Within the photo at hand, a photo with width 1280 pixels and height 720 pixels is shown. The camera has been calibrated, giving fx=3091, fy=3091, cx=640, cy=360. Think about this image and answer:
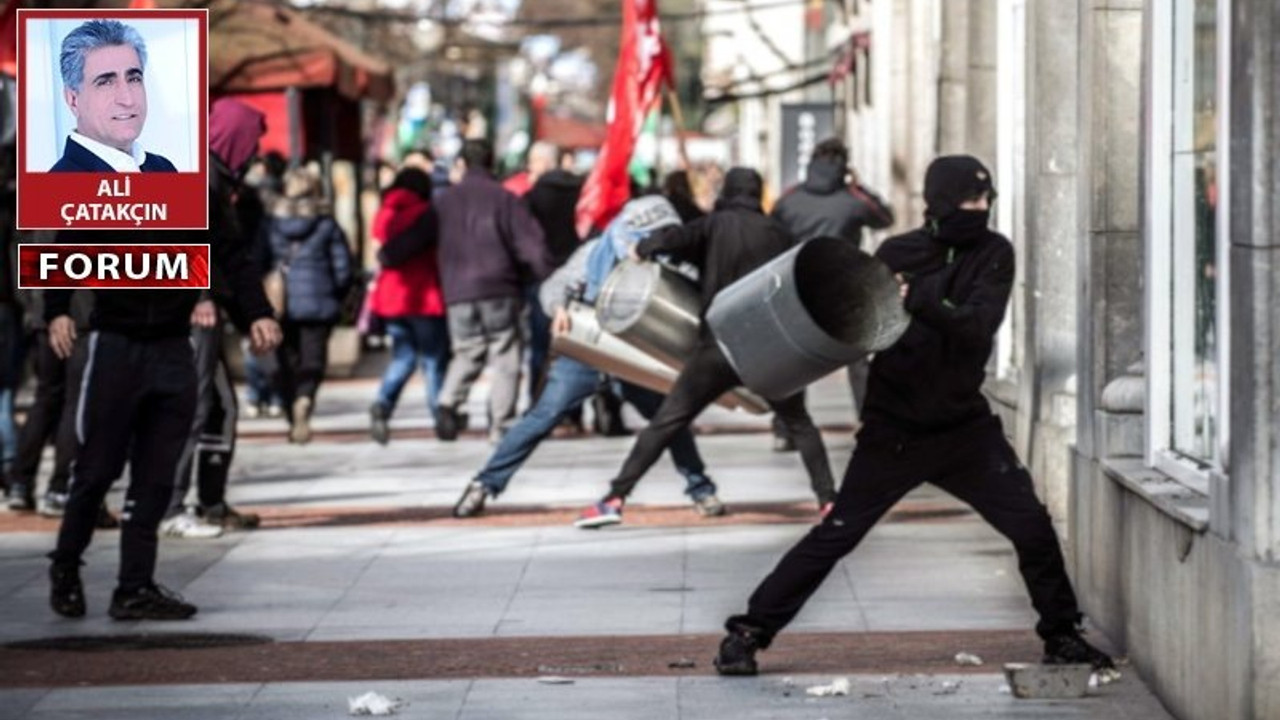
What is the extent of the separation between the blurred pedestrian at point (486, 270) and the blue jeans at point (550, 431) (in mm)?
4504

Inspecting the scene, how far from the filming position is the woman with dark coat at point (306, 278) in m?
20.6

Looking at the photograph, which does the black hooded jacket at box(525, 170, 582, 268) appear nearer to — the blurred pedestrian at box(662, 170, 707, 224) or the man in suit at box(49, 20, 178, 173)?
the blurred pedestrian at box(662, 170, 707, 224)

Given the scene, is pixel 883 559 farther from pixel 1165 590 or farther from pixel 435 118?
pixel 435 118

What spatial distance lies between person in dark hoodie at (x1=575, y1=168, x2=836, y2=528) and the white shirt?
232 inches

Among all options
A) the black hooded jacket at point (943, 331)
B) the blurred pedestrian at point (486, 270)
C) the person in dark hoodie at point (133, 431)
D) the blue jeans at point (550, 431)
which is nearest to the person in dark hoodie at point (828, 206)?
the blurred pedestrian at point (486, 270)

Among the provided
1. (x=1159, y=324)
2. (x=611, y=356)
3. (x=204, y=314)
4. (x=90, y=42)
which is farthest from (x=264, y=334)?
(x=90, y=42)

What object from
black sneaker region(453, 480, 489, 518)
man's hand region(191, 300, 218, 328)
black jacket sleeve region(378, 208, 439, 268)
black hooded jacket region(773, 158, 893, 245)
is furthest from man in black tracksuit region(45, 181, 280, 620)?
black jacket sleeve region(378, 208, 439, 268)

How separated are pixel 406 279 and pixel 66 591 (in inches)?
365

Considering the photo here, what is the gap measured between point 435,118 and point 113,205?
62.3 metres

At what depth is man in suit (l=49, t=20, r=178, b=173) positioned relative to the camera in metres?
8.07

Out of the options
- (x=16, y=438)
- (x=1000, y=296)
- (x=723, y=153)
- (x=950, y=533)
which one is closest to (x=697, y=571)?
(x=950, y=533)

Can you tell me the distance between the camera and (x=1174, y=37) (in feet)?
33.1

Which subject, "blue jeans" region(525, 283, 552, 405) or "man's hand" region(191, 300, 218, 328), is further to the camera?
"blue jeans" region(525, 283, 552, 405)

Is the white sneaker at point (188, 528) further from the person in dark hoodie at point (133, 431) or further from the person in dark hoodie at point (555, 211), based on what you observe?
the person in dark hoodie at point (555, 211)
